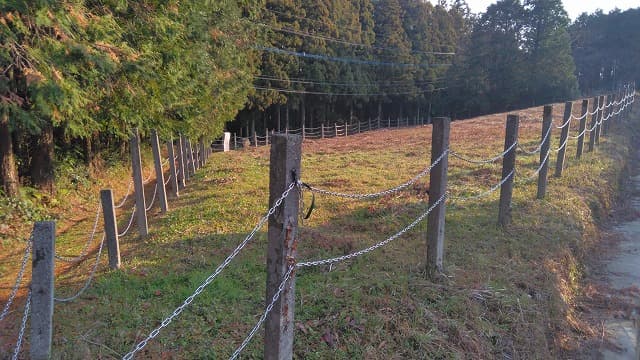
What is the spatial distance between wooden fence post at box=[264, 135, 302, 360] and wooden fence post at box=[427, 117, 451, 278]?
235cm

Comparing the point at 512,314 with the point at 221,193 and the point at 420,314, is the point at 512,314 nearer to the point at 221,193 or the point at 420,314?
the point at 420,314

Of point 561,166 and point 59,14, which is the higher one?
point 59,14

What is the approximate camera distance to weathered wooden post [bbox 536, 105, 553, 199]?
7484 mm

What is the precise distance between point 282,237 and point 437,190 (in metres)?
2.45

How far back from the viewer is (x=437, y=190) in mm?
4578

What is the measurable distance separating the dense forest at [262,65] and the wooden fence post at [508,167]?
4976 mm

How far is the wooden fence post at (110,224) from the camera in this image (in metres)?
5.38

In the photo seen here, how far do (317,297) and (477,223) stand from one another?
10.8ft

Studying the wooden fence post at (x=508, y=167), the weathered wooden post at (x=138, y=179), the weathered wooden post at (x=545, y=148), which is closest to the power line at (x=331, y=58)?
the weathered wooden post at (x=138, y=179)

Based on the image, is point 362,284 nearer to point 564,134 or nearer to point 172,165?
point 564,134

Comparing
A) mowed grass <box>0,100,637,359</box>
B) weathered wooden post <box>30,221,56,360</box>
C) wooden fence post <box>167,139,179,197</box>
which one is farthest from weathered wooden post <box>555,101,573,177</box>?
weathered wooden post <box>30,221,56,360</box>

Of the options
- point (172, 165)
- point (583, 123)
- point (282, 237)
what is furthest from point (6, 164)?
point (583, 123)

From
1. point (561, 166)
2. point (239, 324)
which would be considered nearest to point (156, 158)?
point (239, 324)

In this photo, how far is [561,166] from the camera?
9.49 metres
